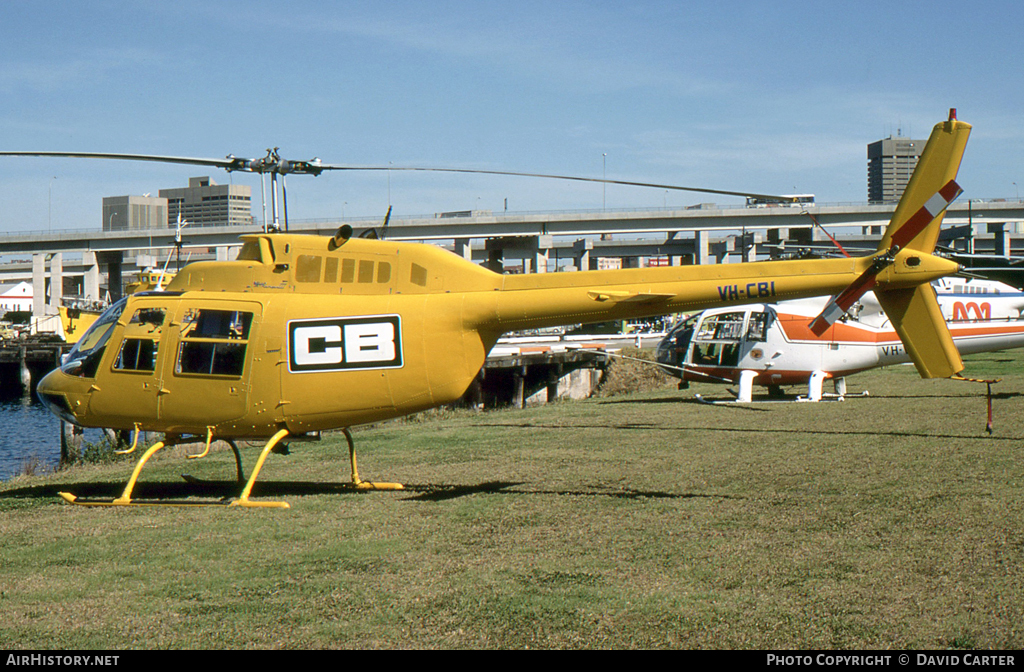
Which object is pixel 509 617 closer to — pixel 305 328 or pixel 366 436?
pixel 305 328

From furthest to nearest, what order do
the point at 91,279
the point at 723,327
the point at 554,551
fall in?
1. the point at 91,279
2. the point at 723,327
3. the point at 554,551

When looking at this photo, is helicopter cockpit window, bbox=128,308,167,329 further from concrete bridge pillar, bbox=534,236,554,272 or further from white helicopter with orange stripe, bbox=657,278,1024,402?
concrete bridge pillar, bbox=534,236,554,272

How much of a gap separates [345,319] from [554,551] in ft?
14.2

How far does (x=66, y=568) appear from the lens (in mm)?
8195

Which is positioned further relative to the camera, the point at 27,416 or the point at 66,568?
the point at 27,416

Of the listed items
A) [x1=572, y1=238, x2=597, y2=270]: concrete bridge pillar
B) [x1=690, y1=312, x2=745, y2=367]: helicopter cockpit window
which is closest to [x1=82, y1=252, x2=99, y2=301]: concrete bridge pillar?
[x1=572, y1=238, x2=597, y2=270]: concrete bridge pillar

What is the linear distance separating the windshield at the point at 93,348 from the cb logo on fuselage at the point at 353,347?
2.53 meters

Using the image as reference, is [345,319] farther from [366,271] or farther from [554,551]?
[554,551]

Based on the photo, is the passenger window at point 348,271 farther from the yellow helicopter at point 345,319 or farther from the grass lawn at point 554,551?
the grass lawn at point 554,551

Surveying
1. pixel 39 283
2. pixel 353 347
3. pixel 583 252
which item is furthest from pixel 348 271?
pixel 583 252

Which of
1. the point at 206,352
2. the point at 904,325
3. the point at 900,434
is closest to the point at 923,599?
the point at 904,325

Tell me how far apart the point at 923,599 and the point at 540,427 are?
39.6 ft

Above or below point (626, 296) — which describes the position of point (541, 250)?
above

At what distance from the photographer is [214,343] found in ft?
37.1
